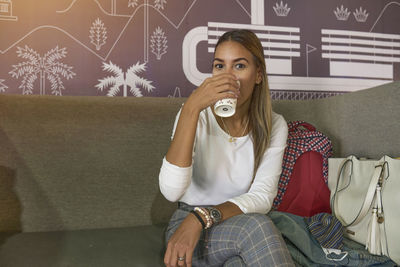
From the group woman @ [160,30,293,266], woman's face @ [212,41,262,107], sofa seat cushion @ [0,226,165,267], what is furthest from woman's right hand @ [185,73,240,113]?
sofa seat cushion @ [0,226,165,267]

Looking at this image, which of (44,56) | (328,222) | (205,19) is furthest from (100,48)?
(328,222)

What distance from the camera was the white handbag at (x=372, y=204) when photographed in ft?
3.67

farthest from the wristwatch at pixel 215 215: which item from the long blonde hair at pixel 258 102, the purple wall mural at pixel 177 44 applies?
the purple wall mural at pixel 177 44

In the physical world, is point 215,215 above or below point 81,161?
below

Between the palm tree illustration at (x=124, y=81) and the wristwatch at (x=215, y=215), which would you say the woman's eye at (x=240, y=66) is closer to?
the wristwatch at (x=215, y=215)

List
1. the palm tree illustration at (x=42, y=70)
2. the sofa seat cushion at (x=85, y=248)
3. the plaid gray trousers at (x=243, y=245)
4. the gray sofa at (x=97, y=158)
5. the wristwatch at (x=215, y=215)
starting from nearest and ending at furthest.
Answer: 1. the plaid gray trousers at (x=243, y=245)
2. the wristwatch at (x=215, y=215)
3. the sofa seat cushion at (x=85, y=248)
4. the gray sofa at (x=97, y=158)
5. the palm tree illustration at (x=42, y=70)

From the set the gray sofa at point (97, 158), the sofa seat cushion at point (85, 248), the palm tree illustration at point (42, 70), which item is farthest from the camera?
the palm tree illustration at point (42, 70)

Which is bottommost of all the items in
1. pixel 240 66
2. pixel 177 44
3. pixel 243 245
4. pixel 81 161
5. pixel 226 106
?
pixel 243 245

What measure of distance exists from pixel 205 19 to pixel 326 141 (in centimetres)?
95

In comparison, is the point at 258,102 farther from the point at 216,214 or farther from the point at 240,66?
the point at 216,214

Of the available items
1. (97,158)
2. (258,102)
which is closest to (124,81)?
(97,158)

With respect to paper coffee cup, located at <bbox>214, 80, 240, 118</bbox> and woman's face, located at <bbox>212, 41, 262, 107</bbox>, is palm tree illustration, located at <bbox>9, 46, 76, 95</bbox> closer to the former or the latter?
woman's face, located at <bbox>212, 41, 262, 107</bbox>

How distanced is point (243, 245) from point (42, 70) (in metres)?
1.36

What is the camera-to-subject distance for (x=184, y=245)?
3.13 ft
